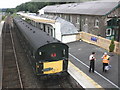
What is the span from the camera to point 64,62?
31.2ft

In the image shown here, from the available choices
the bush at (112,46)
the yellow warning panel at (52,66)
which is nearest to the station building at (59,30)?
the bush at (112,46)

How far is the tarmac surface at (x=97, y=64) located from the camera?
9.84m

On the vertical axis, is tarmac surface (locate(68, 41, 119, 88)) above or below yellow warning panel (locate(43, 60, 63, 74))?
below

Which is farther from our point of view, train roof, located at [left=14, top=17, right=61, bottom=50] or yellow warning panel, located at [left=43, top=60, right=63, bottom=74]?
train roof, located at [left=14, top=17, right=61, bottom=50]

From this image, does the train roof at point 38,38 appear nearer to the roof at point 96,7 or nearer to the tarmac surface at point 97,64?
the tarmac surface at point 97,64

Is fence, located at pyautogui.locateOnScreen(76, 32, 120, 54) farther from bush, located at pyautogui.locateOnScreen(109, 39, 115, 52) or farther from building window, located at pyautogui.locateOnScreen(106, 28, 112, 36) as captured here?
building window, located at pyautogui.locateOnScreen(106, 28, 112, 36)

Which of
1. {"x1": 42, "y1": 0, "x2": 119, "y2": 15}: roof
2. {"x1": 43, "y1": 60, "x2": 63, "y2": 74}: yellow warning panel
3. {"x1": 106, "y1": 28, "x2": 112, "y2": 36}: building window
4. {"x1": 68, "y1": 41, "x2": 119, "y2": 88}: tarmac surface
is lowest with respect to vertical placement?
{"x1": 68, "y1": 41, "x2": 119, "y2": 88}: tarmac surface

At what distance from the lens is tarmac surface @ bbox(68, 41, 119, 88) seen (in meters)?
9.84

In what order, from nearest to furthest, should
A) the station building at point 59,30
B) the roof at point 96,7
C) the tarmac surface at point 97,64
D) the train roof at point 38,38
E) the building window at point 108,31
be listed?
the train roof at point 38,38 < the tarmac surface at point 97,64 < the station building at point 59,30 < the roof at point 96,7 < the building window at point 108,31

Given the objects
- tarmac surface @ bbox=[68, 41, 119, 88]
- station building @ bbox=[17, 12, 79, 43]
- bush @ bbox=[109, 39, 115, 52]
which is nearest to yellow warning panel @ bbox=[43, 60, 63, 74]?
tarmac surface @ bbox=[68, 41, 119, 88]

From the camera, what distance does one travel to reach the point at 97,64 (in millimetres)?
12938

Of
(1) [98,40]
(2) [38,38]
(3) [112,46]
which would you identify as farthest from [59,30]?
(2) [38,38]

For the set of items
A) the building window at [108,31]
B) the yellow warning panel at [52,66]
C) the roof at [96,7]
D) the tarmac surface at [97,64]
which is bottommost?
the tarmac surface at [97,64]

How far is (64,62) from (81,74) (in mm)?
2097
